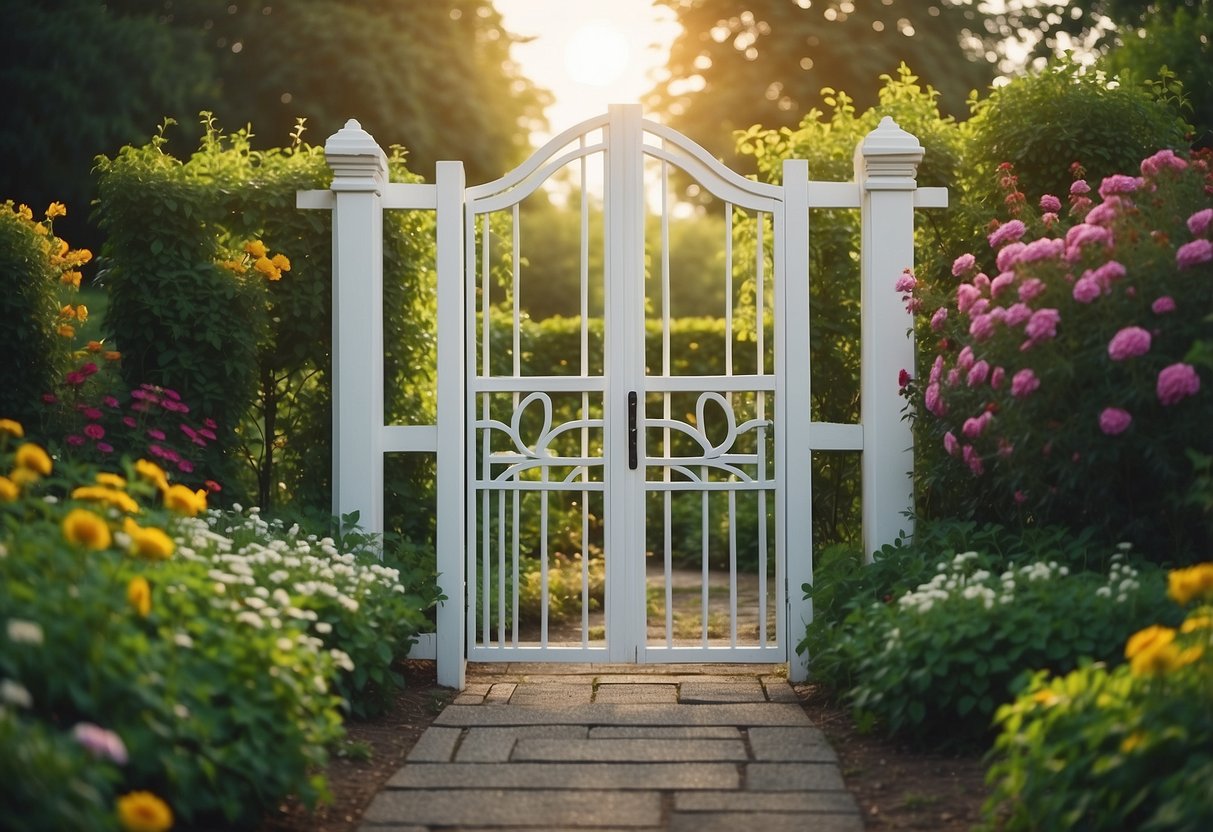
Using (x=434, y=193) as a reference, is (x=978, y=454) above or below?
below

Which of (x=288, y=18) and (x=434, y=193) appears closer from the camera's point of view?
(x=434, y=193)

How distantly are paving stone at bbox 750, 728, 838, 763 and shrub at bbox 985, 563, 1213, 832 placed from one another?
884 millimetres

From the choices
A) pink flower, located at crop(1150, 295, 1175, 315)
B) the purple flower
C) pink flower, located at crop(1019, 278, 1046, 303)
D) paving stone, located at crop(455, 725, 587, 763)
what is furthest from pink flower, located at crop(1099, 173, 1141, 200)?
paving stone, located at crop(455, 725, 587, 763)

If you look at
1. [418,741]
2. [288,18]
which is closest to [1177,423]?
[418,741]

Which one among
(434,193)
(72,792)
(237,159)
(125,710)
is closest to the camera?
(72,792)

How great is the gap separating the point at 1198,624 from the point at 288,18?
55.9ft

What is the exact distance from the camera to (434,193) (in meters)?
5.37

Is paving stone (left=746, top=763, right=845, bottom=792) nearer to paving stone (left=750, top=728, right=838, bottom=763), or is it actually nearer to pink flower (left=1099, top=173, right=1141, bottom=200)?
paving stone (left=750, top=728, right=838, bottom=763)

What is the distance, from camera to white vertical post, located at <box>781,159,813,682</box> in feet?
17.4

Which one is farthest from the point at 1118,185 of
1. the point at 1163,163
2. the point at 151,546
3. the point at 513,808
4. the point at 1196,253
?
the point at 151,546

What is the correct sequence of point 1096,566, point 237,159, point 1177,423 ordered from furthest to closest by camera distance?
point 237,159 → point 1096,566 → point 1177,423

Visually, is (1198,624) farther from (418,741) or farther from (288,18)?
(288,18)

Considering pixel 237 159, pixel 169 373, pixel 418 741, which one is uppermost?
pixel 237 159

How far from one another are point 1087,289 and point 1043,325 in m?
0.18
